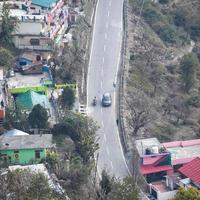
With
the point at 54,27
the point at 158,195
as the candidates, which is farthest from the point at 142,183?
the point at 54,27

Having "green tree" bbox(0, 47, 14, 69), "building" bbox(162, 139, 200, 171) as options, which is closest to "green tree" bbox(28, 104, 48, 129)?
"green tree" bbox(0, 47, 14, 69)

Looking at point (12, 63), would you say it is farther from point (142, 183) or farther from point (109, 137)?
point (142, 183)

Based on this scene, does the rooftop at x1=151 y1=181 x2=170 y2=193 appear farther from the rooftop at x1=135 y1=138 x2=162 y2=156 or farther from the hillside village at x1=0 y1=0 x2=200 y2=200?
the rooftop at x1=135 y1=138 x2=162 y2=156

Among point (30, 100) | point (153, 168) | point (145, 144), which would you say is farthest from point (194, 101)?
point (30, 100)

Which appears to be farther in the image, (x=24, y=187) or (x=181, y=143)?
(x=181, y=143)

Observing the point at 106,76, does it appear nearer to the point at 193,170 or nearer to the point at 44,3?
the point at 44,3

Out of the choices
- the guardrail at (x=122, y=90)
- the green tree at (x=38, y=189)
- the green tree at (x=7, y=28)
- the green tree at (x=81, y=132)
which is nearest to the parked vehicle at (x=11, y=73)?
the green tree at (x=7, y=28)
